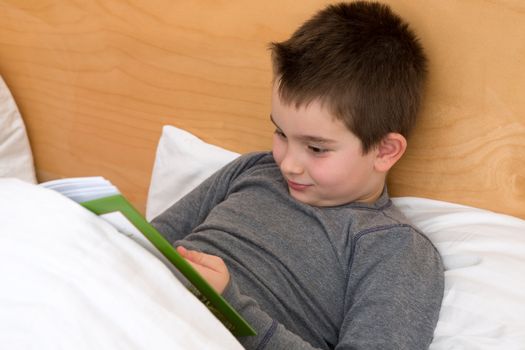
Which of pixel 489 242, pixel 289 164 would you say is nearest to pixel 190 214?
pixel 289 164

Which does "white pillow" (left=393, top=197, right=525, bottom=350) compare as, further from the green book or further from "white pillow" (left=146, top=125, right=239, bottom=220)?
"white pillow" (left=146, top=125, right=239, bottom=220)

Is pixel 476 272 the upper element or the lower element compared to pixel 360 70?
lower

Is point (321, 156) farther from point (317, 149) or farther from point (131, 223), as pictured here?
point (131, 223)

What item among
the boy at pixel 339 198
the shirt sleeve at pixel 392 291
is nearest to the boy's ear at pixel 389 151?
the boy at pixel 339 198

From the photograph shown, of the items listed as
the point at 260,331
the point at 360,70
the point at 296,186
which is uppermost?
the point at 360,70

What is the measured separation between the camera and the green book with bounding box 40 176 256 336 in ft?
2.27

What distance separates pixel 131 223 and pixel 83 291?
9 cm

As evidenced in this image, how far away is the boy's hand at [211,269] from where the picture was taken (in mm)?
844

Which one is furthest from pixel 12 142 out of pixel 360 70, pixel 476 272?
pixel 476 272

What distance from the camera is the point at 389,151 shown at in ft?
3.37

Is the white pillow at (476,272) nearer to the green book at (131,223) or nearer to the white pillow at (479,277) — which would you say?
the white pillow at (479,277)

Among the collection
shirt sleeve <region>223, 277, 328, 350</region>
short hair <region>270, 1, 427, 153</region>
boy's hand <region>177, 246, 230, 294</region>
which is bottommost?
shirt sleeve <region>223, 277, 328, 350</region>

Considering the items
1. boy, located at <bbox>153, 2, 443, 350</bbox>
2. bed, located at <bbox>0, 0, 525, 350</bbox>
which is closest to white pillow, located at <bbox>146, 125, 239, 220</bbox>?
bed, located at <bbox>0, 0, 525, 350</bbox>

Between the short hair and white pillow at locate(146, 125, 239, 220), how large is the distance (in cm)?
32
